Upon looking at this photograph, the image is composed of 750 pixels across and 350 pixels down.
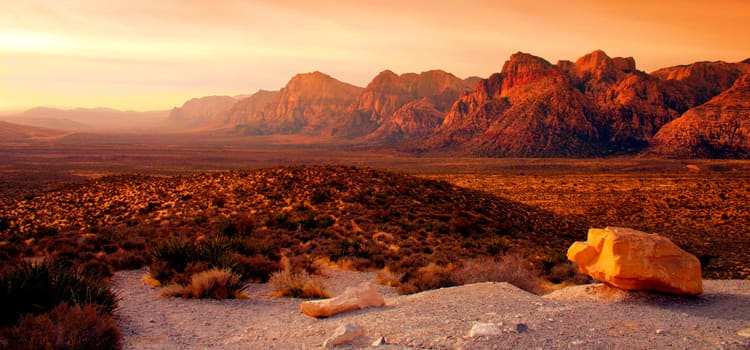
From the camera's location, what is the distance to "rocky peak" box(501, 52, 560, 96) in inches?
5016

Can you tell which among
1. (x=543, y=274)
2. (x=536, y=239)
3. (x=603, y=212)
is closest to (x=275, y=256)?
(x=543, y=274)

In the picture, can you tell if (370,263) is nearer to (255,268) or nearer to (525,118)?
(255,268)

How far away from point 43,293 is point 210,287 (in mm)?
2810

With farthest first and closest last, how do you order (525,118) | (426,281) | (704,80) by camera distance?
(704,80), (525,118), (426,281)

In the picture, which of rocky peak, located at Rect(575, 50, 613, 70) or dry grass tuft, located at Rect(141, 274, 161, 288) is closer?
dry grass tuft, located at Rect(141, 274, 161, 288)

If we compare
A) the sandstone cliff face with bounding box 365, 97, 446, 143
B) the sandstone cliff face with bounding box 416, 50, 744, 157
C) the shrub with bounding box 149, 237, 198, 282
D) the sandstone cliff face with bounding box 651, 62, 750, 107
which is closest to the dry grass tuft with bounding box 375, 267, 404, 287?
the shrub with bounding box 149, 237, 198, 282

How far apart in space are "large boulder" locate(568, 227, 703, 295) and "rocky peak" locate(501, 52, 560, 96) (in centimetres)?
12487

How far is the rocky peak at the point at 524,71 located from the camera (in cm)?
12739

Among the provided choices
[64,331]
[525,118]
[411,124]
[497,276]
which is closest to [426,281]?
[497,276]

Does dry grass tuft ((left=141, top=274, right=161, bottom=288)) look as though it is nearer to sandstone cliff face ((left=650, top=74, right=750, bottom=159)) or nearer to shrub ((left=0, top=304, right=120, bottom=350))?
shrub ((left=0, top=304, right=120, bottom=350))

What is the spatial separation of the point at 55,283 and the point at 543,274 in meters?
11.8

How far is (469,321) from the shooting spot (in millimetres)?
6902

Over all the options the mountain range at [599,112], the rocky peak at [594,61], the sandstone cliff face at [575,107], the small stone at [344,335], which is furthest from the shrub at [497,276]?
the rocky peak at [594,61]

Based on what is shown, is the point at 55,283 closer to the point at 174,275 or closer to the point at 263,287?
the point at 174,275
